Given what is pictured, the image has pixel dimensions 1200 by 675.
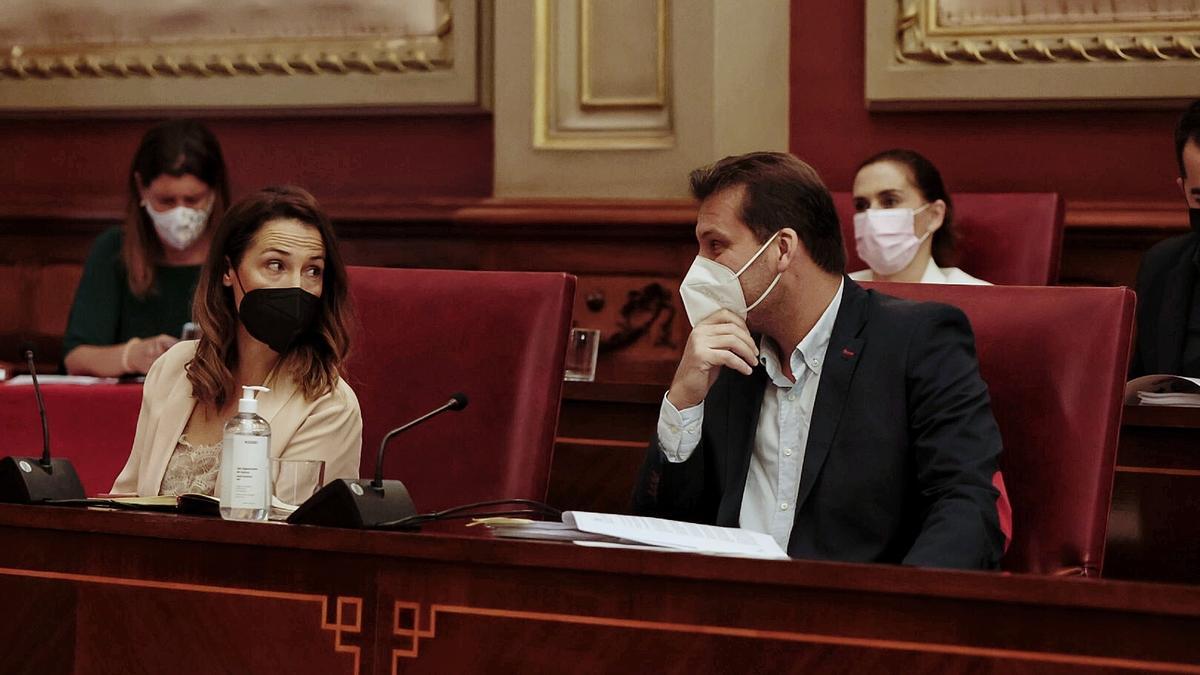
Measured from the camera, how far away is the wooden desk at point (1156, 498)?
2.43 m

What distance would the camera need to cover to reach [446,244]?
167 inches

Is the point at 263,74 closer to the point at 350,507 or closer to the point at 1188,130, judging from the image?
the point at 1188,130

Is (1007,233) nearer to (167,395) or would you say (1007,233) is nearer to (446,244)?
(446,244)

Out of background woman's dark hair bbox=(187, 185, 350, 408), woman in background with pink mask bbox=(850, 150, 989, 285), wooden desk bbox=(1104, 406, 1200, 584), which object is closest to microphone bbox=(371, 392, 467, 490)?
background woman's dark hair bbox=(187, 185, 350, 408)

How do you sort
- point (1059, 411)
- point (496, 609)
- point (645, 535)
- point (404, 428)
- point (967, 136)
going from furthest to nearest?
point (967, 136), point (1059, 411), point (404, 428), point (645, 535), point (496, 609)

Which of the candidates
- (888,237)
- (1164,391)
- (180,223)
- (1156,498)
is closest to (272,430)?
(1156,498)

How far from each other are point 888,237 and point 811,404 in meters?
1.65

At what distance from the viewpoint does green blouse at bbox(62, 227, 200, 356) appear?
383 centimetres

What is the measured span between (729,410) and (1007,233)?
166 cm

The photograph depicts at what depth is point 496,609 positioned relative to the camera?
1.46m

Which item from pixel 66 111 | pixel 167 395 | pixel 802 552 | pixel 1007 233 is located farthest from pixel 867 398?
pixel 66 111

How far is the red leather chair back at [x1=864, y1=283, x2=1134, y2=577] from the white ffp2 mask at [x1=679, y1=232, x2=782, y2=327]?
1.14 feet

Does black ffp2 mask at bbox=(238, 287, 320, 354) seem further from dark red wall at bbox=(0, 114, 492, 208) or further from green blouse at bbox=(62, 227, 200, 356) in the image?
dark red wall at bbox=(0, 114, 492, 208)

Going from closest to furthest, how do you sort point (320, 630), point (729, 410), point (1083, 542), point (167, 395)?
point (320, 630), point (1083, 542), point (729, 410), point (167, 395)
